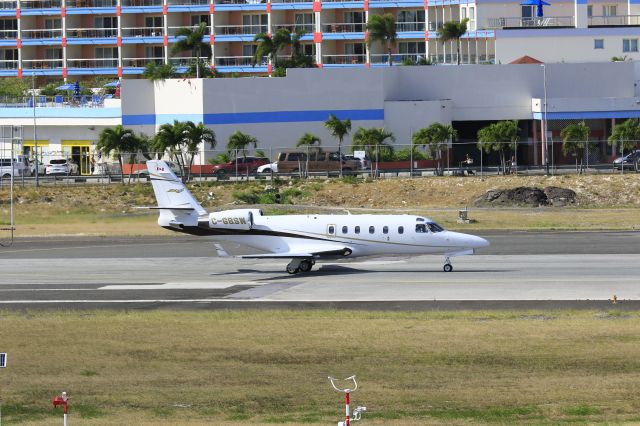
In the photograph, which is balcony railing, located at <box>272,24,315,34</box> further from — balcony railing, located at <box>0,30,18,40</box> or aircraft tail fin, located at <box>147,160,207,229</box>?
aircraft tail fin, located at <box>147,160,207,229</box>

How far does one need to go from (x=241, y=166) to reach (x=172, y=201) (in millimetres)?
40093

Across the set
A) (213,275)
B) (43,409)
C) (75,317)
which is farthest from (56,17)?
(43,409)

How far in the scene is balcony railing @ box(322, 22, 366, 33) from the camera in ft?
411

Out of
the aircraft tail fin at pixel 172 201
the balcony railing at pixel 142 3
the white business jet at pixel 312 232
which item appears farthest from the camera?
the balcony railing at pixel 142 3

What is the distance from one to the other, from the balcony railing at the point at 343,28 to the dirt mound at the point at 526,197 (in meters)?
53.8

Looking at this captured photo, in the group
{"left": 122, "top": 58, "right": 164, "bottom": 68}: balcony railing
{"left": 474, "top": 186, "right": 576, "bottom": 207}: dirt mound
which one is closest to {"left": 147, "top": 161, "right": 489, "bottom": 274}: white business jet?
{"left": 474, "top": 186, "right": 576, "bottom": 207}: dirt mound

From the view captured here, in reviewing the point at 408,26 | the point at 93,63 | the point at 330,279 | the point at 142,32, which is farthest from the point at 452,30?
the point at 330,279

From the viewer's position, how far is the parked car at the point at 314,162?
286 ft

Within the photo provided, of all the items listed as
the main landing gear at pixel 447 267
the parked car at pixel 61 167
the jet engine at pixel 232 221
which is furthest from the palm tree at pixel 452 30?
the jet engine at pixel 232 221

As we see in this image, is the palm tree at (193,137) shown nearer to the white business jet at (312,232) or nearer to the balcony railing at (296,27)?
the balcony railing at (296,27)

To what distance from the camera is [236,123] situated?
95.0 meters

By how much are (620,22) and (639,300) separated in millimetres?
83462

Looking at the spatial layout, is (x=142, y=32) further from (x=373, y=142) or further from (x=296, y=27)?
(x=373, y=142)

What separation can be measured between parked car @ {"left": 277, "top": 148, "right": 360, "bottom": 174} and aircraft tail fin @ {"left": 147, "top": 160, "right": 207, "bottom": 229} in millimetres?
38237
